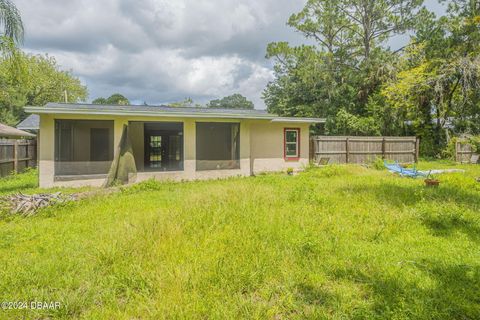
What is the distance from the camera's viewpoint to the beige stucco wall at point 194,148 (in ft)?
29.2

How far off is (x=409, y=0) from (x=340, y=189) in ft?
64.1

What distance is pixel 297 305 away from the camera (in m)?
2.57

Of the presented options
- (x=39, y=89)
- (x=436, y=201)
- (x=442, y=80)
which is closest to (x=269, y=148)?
(x=436, y=201)

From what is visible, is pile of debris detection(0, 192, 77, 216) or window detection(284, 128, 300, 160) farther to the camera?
window detection(284, 128, 300, 160)

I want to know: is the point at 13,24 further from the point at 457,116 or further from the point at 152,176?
the point at 457,116

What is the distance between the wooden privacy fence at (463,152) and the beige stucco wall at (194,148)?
9229 mm

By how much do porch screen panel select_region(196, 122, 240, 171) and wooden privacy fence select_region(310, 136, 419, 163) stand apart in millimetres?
4830

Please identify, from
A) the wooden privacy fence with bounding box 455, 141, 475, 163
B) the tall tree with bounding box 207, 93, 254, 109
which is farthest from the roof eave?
the tall tree with bounding box 207, 93, 254, 109

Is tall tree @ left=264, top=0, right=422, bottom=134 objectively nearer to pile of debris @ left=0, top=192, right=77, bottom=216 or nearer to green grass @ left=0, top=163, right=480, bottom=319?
green grass @ left=0, top=163, right=480, bottom=319

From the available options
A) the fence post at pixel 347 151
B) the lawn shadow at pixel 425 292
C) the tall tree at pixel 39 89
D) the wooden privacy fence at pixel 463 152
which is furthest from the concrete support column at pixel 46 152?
the tall tree at pixel 39 89

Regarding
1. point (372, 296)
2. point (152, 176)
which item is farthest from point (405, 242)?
point (152, 176)

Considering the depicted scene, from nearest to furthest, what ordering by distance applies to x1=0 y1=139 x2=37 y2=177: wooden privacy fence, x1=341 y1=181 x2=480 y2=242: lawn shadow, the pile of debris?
1. x1=341 y1=181 x2=480 y2=242: lawn shadow
2. the pile of debris
3. x1=0 y1=139 x2=37 y2=177: wooden privacy fence

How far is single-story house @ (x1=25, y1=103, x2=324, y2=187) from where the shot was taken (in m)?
9.05

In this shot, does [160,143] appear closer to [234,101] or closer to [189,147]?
[189,147]
